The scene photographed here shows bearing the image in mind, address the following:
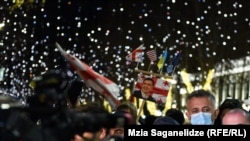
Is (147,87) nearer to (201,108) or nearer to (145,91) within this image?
(145,91)

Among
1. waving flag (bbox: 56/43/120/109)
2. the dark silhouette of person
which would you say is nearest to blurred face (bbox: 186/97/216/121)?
waving flag (bbox: 56/43/120/109)

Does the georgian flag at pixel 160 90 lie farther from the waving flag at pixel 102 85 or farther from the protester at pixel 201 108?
the protester at pixel 201 108

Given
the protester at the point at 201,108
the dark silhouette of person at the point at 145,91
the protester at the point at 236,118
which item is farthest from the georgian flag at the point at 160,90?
the protester at the point at 236,118

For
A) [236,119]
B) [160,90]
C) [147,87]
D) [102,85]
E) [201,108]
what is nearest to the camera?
[236,119]

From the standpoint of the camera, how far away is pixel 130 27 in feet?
132

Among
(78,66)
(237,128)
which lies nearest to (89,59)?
(78,66)

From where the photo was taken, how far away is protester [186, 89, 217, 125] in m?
5.85

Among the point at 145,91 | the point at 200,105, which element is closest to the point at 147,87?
the point at 145,91

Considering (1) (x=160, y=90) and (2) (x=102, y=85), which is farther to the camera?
(1) (x=160, y=90)

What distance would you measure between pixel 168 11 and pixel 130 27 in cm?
316

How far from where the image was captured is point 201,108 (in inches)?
233

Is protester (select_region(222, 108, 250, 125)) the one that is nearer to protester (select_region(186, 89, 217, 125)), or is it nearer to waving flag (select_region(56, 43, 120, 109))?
protester (select_region(186, 89, 217, 125))

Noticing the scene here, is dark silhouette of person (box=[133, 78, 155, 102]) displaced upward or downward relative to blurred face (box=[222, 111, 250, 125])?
upward

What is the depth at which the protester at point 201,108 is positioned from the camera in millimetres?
5848
